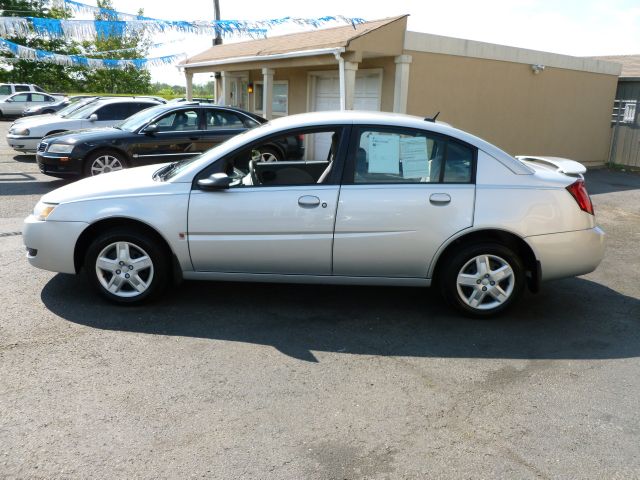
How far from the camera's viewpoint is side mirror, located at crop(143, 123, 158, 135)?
1024 centimetres

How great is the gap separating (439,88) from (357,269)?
885cm

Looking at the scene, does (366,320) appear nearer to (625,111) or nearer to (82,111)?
(82,111)

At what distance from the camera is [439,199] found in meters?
4.58

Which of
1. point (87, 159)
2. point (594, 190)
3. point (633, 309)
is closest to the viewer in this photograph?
point (633, 309)

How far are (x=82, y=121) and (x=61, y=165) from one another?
129 inches

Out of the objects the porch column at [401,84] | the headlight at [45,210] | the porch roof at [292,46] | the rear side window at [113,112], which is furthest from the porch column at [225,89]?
the headlight at [45,210]

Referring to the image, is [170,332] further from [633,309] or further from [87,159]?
[87,159]

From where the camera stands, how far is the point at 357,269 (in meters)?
4.69

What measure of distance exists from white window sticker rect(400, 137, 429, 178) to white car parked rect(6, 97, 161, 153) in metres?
9.71

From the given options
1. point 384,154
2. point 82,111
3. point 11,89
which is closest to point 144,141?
point 82,111

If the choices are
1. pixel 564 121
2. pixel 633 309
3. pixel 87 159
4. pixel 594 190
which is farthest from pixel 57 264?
pixel 564 121

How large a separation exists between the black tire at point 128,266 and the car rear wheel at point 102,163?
575 cm

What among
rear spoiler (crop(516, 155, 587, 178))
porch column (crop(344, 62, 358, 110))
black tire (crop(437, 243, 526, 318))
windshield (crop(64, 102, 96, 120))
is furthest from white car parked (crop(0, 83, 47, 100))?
black tire (crop(437, 243, 526, 318))

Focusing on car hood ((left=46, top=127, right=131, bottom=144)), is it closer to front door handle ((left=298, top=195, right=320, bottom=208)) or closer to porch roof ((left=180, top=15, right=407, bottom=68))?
porch roof ((left=180, top=15, right=407, bottom=68))
